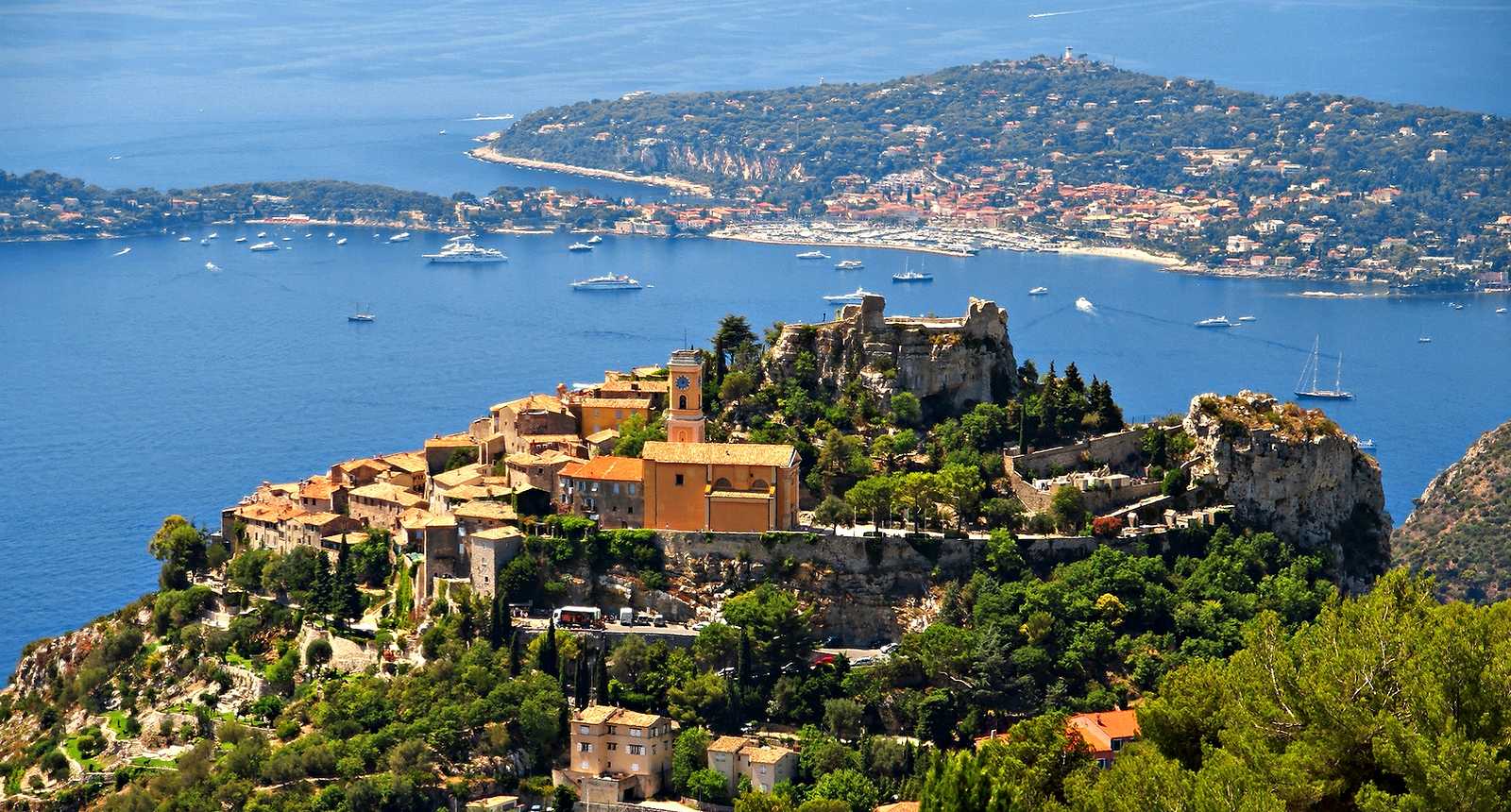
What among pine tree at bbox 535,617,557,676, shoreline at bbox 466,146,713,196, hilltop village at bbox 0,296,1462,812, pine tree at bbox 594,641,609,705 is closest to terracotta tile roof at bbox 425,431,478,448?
hilltop village at bbox 0,296,1462,812

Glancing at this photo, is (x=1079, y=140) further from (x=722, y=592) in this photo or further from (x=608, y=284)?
(x=722, y=592)

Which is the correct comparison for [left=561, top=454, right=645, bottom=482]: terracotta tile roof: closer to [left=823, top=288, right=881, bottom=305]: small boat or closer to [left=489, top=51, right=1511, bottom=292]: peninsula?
[left=823, top=288, right=881, bottom=305]: small boat

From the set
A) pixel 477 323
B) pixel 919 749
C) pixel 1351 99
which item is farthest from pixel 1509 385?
pixel 1351 99

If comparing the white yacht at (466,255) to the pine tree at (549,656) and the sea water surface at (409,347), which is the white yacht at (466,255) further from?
the pine tree at (549,656)

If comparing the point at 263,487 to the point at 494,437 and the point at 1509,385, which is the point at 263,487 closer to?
the point at 494,437

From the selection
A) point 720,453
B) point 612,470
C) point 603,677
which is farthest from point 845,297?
point 603,677

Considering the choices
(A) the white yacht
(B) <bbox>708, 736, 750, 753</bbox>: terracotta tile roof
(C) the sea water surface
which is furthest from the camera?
(A) the white yacht

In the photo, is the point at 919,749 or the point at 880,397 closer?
the point at 919,749
